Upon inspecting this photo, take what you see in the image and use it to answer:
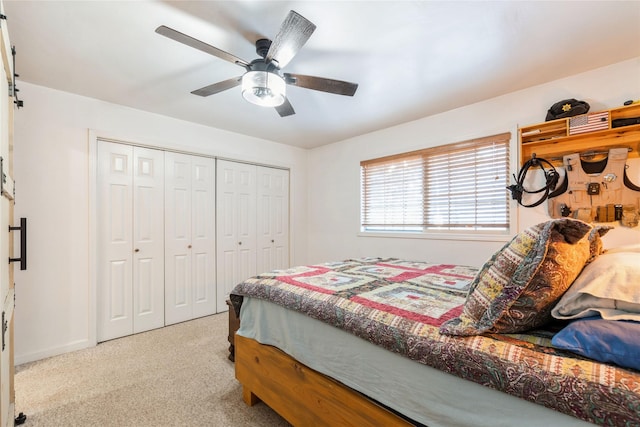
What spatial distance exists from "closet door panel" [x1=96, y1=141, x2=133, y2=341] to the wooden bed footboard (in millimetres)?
1789

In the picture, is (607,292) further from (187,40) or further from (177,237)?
(177,237)

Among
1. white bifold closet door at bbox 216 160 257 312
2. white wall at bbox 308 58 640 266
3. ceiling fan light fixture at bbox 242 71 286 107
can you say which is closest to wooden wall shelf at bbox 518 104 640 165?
white wall at bbox 308 58 640 266

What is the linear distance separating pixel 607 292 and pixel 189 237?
11.5ft

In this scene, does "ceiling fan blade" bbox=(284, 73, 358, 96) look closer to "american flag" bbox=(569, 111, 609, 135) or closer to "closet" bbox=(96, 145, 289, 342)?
"american flag" bbox=(569, 111, 609, 135)

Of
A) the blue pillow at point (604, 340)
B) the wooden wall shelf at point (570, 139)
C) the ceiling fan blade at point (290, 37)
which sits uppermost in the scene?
the ceiling fan blade at point (290, 37)

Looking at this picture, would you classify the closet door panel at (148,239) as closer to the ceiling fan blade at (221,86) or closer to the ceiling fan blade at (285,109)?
the ceiling fan blade at (221,86)

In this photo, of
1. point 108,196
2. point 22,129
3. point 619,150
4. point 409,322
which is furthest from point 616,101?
point 22,129

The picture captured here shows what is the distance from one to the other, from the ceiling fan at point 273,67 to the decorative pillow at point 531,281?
138 cm

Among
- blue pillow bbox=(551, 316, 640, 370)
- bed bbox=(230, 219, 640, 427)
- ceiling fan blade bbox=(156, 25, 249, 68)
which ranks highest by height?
ceiling fan blade bbox=(156, 25, 249, 68)

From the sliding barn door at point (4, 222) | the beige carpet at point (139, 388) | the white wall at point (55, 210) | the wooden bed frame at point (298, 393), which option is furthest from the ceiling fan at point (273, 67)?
the beige carpet at point (139, 388)

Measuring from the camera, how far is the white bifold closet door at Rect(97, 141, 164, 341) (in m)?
2.80

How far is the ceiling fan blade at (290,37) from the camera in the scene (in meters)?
Result: 1.36

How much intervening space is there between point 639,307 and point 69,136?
3855 mm

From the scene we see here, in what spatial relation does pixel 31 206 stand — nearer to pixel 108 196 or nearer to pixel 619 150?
pixel 108 196
